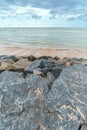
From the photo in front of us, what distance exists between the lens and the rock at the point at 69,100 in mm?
3952

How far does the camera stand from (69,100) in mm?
4164

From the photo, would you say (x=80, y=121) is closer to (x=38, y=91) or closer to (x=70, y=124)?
(x=70, y=124)

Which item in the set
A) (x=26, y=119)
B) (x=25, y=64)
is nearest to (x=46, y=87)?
(x=26, y=119)

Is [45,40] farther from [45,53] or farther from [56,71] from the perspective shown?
[56,71]

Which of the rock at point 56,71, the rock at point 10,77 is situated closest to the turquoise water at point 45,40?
the rock at point 56,71

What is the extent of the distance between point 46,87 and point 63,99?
493 mm

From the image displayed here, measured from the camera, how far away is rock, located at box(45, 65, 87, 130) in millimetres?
3952

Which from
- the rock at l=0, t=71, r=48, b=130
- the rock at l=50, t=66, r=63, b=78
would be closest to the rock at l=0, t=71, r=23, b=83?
the rock at l=0, t=71, r=48, b=130

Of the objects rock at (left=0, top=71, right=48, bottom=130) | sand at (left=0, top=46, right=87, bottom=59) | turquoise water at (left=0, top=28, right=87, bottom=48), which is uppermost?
rock at (left=0, top=71, right=48, bottom=130)

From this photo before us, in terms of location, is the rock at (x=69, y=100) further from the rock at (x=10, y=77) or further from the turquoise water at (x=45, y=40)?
the turquoise water at (x=45, y=40)

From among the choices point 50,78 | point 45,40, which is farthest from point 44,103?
point 45,40

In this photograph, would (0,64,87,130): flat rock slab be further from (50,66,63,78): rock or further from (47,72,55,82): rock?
(50,66,63,78): rock

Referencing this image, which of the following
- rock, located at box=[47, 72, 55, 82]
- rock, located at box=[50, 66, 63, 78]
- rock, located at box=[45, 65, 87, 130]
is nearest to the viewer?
rock, located at box=[45, 65, 87, 130]

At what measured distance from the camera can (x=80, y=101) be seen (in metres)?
4.15
